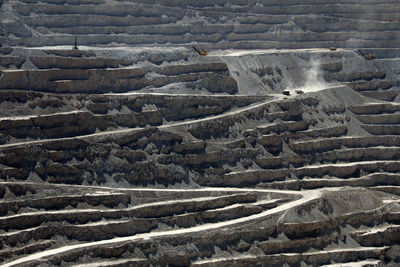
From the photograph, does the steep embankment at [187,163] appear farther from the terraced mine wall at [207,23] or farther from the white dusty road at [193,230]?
the terraced mine wall at [207,23]

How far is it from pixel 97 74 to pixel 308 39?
27.8 meters

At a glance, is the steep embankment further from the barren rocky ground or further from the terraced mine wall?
the terraced mine wall

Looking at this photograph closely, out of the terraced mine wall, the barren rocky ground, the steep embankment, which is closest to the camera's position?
the steep embankment

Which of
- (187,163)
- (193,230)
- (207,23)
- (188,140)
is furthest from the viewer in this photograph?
(207,23)

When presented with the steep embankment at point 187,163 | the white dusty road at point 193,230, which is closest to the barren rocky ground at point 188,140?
the steep embankment at point 187,163

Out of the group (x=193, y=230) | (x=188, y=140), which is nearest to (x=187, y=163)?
(x=188, y=140)

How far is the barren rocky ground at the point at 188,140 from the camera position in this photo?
73.8 m

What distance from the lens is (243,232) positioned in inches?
2982

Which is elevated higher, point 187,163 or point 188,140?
point 188,140

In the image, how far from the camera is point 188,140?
274 feet

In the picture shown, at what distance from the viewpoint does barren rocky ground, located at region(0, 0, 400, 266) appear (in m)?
73.8

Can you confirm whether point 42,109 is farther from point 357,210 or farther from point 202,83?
point 357,210

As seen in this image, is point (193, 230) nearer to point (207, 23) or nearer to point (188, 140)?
point (188, 140)

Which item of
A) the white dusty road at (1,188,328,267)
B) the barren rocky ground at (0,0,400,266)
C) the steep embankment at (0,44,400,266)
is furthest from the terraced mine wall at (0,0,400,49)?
the white dusty road at (1,188,328,267)
